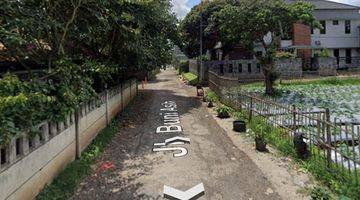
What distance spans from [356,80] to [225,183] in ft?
83.8

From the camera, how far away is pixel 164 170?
29.1 feet

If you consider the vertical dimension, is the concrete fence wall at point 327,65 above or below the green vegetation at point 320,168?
above

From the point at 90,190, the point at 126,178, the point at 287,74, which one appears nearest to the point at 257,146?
the point at 126,178

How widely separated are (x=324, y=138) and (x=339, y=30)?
126 feet

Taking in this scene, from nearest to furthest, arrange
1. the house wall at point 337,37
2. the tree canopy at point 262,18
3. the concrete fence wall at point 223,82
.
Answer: the concrete fence wall at point 223,82, the tree canopy at point 262,18, the house wall at point 337,37

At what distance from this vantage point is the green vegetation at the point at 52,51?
6.00 metres

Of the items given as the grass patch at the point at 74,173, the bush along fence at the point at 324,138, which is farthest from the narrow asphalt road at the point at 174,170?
the bush along fence at the point at 324,138

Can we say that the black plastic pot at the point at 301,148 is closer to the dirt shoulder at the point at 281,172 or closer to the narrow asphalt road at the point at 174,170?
the dirt shoulder at the point at 281,172

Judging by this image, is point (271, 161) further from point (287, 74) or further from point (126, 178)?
point (287, 74)

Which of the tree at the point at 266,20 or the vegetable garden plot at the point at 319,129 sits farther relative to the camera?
the tree at the point at 266,20

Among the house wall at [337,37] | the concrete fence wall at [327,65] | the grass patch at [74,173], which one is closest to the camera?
the grass patch at [74,173]

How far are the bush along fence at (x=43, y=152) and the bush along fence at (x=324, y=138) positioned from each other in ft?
18.4

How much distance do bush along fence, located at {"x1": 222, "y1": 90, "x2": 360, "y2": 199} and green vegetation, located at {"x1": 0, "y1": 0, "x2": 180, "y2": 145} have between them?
539 centimetres

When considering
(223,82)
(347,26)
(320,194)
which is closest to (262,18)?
(223,82)
